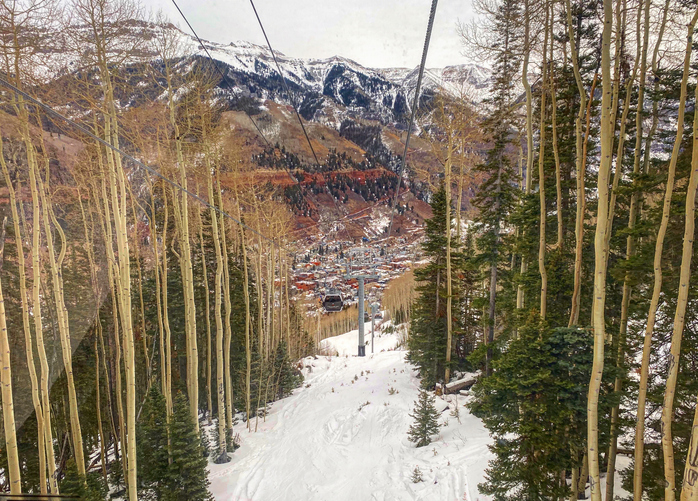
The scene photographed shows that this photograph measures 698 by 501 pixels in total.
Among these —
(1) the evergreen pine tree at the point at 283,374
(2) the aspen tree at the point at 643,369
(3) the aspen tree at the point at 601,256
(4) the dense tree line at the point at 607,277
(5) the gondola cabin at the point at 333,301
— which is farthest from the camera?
(5) the gondola cabin at the point at 333,301

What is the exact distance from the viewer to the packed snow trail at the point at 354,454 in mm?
7324

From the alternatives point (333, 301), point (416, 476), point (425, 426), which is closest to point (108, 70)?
point (416, 476)

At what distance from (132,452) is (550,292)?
8423 mm

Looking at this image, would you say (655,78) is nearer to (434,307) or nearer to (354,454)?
(434,307)

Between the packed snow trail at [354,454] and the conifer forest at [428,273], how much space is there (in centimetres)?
8

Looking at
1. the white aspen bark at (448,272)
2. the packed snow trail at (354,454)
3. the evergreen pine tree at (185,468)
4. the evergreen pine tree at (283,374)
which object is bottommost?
the evergreen pine tree at (283,374)

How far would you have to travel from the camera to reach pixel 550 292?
6633 mm

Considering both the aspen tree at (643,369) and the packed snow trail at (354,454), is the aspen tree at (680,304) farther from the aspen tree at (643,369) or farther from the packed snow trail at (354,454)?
the packed snow trail at (354,454)

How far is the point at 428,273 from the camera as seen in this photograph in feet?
42.7

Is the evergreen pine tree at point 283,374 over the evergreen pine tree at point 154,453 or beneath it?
beneath

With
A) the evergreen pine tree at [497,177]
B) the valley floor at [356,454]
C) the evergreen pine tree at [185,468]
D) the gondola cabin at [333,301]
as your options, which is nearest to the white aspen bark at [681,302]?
the valley floor at [356,454]

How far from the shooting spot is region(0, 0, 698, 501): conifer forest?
177 inches

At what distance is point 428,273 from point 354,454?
23.3 feet

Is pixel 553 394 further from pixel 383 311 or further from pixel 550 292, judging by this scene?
pixel 383 311
